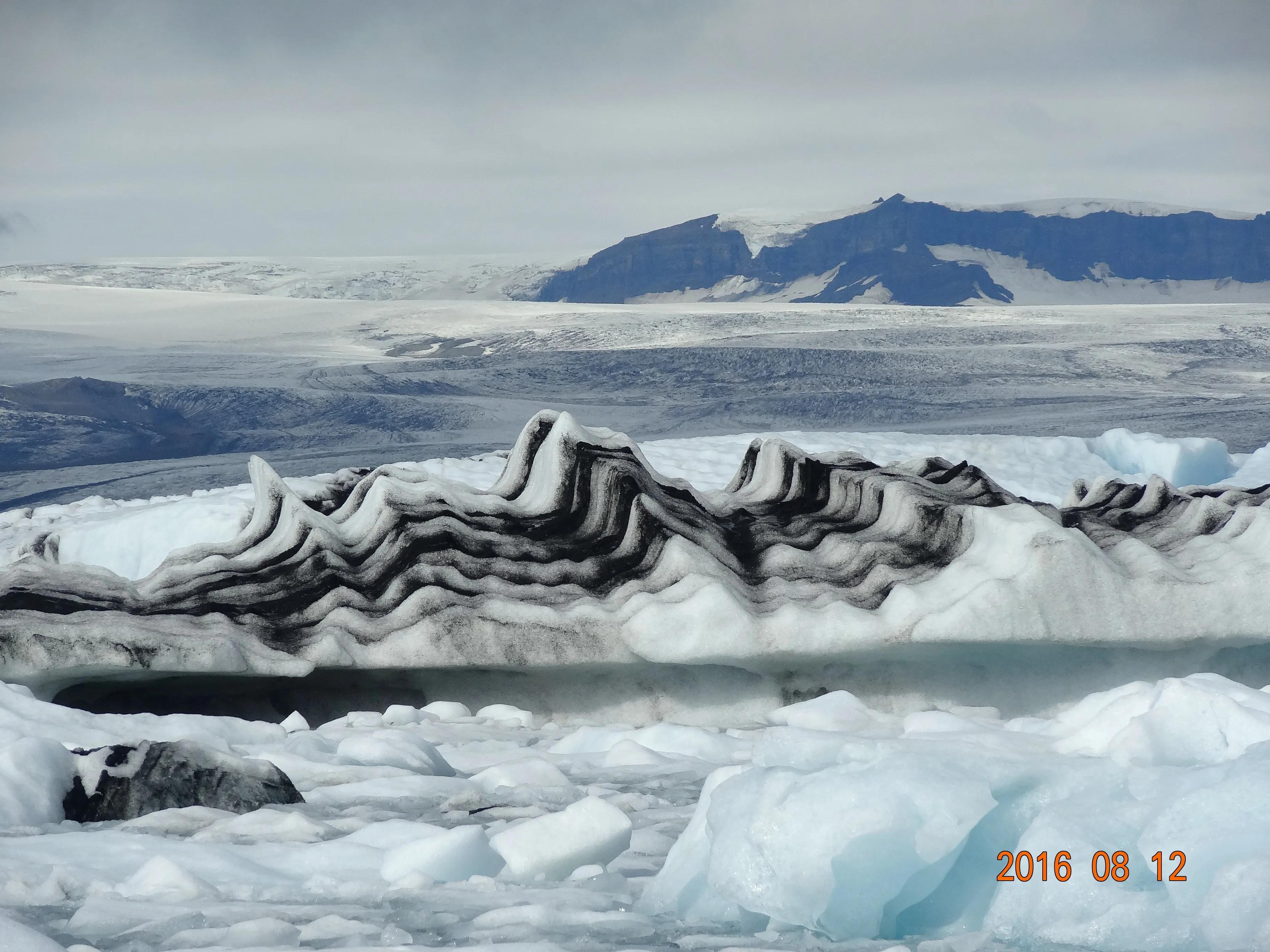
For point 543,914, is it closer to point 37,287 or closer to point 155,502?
point 155,502

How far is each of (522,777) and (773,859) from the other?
123 cm

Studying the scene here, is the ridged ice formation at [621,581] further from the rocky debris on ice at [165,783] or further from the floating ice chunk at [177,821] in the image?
the floating ice chunk at [177,821]

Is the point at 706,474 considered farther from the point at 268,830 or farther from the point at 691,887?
the point at 691,887

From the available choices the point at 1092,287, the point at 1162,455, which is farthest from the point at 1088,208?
the point at 1162,455

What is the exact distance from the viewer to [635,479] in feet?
16.2

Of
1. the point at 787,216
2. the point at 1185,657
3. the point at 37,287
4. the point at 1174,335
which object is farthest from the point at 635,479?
the point at 787,216

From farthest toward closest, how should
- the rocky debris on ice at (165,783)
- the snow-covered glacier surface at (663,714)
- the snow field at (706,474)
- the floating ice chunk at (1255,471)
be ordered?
the floating ice chunk at (1255,471)
the snow field at (706,474)
the rocky debris on ice at (165,783)
the snow-covered glacier surface at (663,714)

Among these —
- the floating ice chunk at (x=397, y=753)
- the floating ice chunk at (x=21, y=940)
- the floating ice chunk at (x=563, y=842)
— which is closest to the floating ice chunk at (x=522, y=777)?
the floating ice chunk at (x=397, y=753)

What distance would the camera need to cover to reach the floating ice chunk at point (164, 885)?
2.04m

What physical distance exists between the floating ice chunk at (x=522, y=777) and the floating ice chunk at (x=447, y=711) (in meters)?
1.15

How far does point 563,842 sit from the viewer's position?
225 cm

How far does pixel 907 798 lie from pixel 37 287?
2525 inches

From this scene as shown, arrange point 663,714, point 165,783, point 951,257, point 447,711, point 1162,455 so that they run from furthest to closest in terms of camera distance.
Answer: point 951,257, point 1162,455, point 663,714, point 447,711, point 165,783
